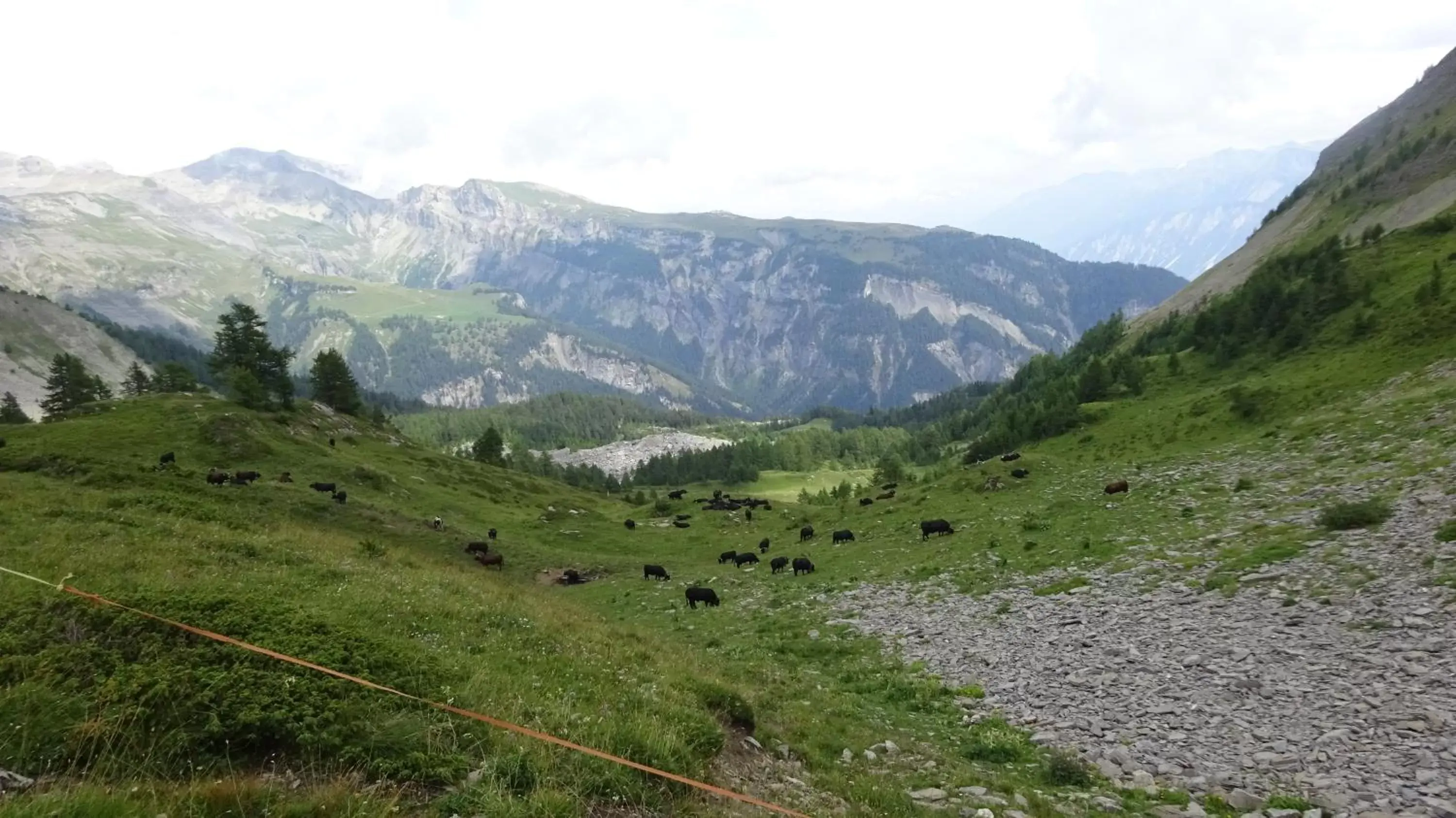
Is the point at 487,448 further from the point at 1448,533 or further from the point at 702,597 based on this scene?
the point at 1448,533

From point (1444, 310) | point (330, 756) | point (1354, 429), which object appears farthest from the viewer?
point (1444, 310)

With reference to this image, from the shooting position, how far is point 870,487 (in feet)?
316

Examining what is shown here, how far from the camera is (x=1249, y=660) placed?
51.7 feet

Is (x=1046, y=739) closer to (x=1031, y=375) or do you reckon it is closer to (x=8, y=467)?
(x=8, y=467)

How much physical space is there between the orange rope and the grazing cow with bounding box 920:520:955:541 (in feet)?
111

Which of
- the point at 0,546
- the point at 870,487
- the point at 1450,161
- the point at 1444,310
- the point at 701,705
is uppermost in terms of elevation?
the point at 1450,161

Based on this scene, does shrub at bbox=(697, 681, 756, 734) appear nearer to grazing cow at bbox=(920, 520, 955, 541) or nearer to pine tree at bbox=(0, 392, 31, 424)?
grazing cow at bbox=(920, 520, 955, 541)

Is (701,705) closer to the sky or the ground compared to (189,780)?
closer to the ground

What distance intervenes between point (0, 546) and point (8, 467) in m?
39.4

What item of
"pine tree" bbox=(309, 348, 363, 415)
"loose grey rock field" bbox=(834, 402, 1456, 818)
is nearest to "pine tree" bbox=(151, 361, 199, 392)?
"pine tree" bbox=(309, 348, 363, 415)

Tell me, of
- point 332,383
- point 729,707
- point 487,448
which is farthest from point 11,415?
point 729,707

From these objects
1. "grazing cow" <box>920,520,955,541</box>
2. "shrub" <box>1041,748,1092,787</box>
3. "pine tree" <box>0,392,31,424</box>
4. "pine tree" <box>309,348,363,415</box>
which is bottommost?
"grazing cow" <box>920,520,955,541</box>

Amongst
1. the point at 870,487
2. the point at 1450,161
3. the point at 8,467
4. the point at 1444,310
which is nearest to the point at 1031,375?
the point at 1450,161

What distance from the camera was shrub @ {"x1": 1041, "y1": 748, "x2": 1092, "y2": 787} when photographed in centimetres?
1225
